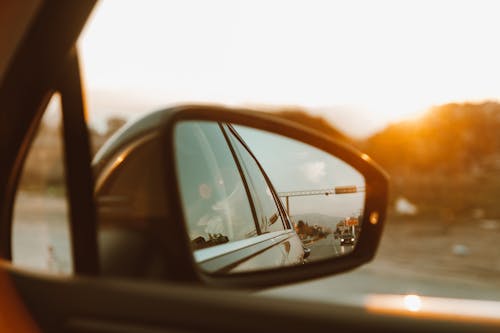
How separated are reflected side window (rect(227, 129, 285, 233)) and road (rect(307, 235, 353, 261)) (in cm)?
15

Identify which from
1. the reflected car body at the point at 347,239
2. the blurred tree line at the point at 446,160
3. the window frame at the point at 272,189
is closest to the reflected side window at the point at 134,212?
the window frame at the point at 272,189

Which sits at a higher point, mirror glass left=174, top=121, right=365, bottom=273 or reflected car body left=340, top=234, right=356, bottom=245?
mirror glass left=174, top=121, right=365, bottom=273

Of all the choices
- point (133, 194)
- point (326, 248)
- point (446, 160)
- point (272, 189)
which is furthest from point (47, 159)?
point (446, 160)

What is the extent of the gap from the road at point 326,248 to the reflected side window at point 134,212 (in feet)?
1.64

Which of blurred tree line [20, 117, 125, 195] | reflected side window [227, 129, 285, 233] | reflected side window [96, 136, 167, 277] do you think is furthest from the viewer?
reflected side window [227, 129, 285, 233]

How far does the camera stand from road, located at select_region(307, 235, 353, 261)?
1.84 m

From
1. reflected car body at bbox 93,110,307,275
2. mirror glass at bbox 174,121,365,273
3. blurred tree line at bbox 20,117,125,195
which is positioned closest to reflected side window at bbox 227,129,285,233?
mirror glass at bbox 174,121,365,273

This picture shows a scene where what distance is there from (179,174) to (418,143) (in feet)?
40.7

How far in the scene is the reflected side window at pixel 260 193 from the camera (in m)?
2.05

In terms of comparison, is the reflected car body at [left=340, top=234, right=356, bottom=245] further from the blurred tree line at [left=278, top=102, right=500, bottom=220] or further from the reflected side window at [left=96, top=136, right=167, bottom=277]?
the blurred tree line at [left=278, top=102, right=500, bottom=220]

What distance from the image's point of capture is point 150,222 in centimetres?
157

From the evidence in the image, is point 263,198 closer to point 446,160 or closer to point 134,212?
point 134,212

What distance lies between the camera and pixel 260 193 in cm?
216

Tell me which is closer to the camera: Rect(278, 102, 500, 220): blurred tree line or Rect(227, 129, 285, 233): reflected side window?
Rect(227, 129, 285, 233): reflected side window
